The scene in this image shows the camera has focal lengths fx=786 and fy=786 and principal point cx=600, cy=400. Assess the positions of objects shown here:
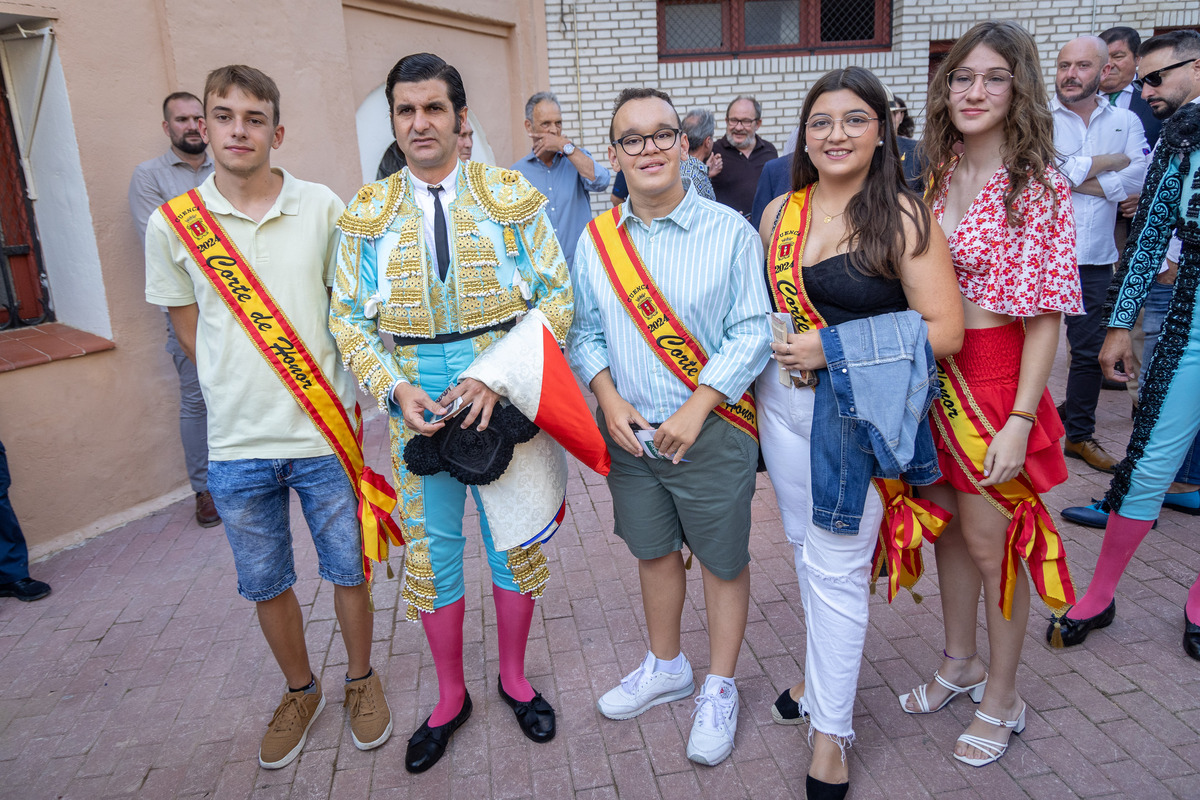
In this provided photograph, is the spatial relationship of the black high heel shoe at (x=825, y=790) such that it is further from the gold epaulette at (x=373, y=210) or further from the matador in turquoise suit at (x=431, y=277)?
the gold epaulette at (x=373, y=210)

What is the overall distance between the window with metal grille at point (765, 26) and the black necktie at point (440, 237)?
21.9ft

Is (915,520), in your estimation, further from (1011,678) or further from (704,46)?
(704,46)

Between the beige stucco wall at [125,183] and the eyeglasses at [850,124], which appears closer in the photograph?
the eyeglasses at [850,124]

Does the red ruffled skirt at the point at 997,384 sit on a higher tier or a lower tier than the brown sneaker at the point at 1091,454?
higher

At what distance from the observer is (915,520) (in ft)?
7.57

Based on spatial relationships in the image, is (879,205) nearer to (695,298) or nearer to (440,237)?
(695,298)

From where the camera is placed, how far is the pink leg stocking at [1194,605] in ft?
9.70

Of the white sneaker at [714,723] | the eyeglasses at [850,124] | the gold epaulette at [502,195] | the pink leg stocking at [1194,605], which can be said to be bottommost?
the white sneaker at [714,723]

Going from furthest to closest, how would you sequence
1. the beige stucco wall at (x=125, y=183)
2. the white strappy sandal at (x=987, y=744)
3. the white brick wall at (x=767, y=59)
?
the white brick wall at (x=767, y=59) < the beige stucco wall at (x=125, y=183) < the white strappy sandal at (x=987, y=744)

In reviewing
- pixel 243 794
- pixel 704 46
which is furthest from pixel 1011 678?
pixel 704 46

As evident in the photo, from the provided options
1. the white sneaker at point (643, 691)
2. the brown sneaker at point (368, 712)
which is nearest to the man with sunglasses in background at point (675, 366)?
the white sneaker at point (643, 691)

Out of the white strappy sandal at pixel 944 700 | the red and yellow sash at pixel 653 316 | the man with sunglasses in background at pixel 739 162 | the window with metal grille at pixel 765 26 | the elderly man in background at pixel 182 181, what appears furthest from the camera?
the window with metal grille at pixel 765 26

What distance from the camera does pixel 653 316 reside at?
7.82 ft

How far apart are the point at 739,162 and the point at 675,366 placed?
4595 mm
